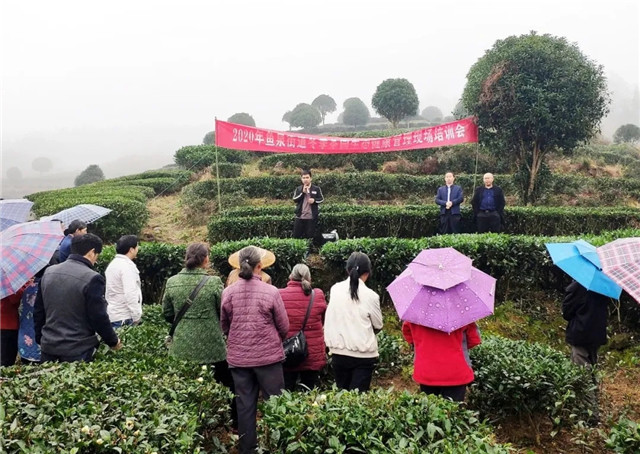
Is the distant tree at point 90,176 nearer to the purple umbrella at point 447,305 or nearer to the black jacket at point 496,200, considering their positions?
the black jacket at point 496,200

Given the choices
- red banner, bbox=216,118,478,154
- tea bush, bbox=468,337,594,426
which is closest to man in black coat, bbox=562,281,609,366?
tea bush, bbox=468,337,594,426

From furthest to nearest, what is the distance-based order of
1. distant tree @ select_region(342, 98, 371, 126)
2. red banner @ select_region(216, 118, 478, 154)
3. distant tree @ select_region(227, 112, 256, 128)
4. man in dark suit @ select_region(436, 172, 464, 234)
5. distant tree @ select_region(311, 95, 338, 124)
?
1. distant tree @ select_region(311, 95, 338, 124)
2. distant tree @ select_region(342, 98, 371, 126)
3. distant tree @ select_region(227, 112, 256, 128)
4. red banner @ select_region(216, 118, 478, 154)
5. man in dark suit @ select_region(436, 172, 464, 234)

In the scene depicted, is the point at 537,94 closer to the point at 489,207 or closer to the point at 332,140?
the point at 489,207

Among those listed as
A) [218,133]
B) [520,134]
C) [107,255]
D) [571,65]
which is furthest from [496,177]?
[107,255]

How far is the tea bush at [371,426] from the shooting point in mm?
2658

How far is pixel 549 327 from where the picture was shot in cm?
707

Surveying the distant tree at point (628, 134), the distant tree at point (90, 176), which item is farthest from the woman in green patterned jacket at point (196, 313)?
the distant tree at point (628, 134)

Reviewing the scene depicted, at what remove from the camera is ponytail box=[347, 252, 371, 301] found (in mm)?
3906

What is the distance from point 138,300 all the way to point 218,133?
7363 millimetres

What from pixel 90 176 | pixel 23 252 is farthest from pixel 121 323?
pixel 90 176

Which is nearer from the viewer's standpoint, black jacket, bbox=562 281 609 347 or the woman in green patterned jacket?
the woman in green patterned jacket

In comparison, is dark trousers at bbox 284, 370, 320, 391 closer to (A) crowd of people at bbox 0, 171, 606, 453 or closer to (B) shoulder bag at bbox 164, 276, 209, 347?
(A) crowd of people at bbox 0, 171, 606, 453

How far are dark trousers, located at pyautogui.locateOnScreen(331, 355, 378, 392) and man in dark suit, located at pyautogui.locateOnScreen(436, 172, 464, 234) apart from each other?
6.02m

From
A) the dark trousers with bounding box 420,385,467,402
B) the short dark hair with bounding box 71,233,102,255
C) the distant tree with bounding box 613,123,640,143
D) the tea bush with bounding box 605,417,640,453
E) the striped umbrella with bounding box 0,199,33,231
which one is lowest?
the dark trousers with bounding box 420,385,467,402
